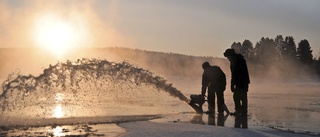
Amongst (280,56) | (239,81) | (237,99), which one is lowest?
(237,99)

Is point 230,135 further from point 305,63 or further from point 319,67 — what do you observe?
point 305,63

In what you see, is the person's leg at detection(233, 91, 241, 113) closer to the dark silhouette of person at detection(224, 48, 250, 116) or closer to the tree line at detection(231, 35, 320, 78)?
the dark silhouette of person at detection(224, 48, 250, 116)

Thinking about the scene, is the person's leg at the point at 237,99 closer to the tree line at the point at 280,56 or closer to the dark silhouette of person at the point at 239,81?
the dark silhouette of person at the point at 239,81

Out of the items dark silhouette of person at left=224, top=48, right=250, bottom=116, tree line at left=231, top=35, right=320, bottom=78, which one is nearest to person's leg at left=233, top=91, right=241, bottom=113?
dark silhouette of person at left=224, top=48, right=250, bottom=116

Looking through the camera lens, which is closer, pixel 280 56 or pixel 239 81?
pixel 239 81

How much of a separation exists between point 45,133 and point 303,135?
19.8 ft

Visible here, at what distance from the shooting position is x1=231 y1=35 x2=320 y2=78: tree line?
7556 cm

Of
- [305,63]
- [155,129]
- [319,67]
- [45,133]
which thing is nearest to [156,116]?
[155,129]

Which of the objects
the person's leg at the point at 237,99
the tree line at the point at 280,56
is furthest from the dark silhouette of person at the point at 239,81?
the tree line at the point at 280,56

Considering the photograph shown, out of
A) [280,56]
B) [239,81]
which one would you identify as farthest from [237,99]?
[280,56]

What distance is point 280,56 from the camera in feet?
287

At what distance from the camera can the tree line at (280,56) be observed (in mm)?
75562

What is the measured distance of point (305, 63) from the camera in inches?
3248

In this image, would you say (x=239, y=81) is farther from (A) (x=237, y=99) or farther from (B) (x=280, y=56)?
(B) (x=280, y=56)
